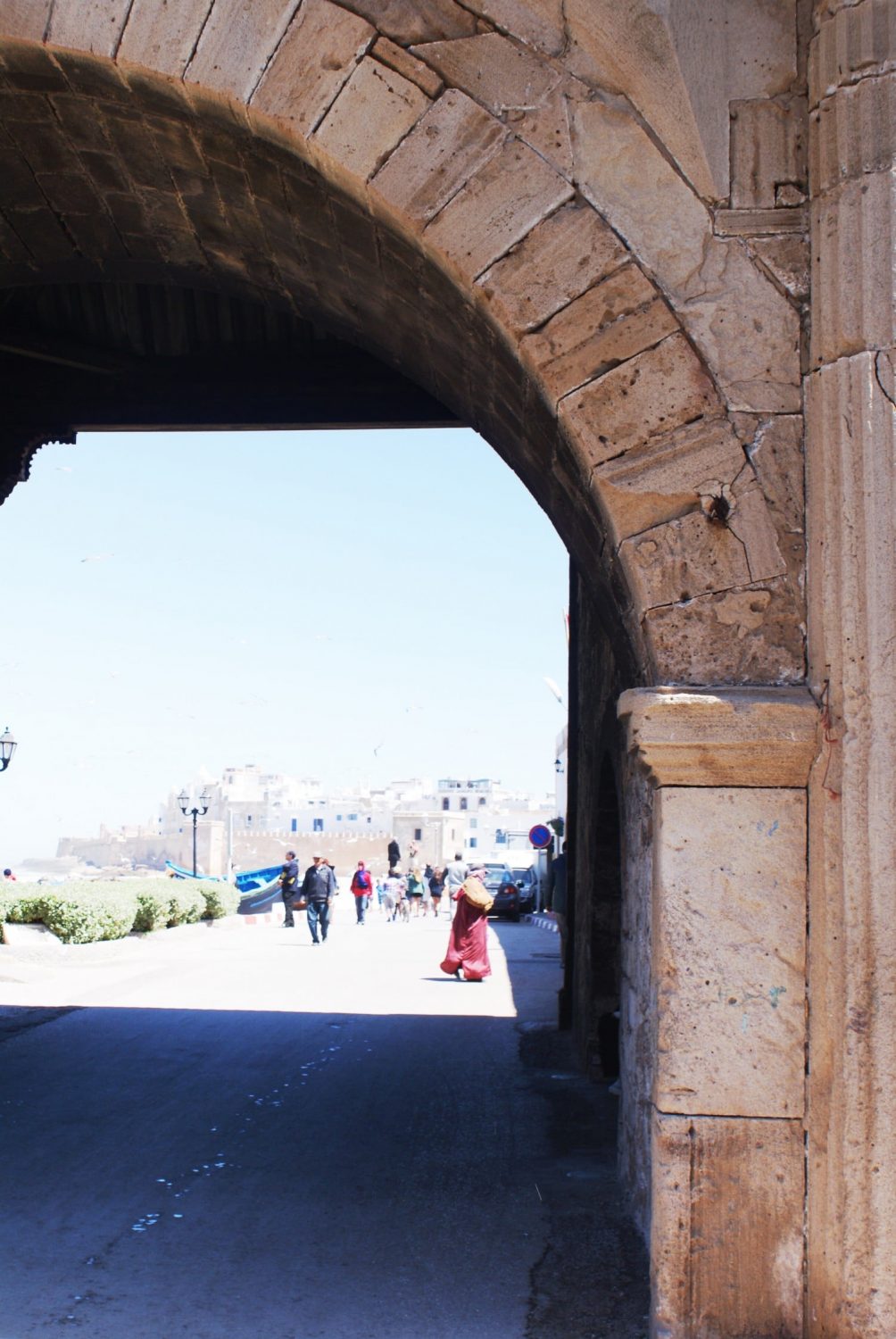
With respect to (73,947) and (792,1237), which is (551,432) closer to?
(792,1237)

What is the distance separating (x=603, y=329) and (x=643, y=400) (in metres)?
0.21

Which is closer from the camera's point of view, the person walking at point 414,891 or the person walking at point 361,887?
the person walking at point 361,887

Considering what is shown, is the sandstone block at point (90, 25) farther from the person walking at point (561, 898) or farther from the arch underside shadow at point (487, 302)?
the person walking at point (561, 898)

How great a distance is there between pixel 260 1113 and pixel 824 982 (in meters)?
4.13

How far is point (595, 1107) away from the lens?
22.5 feet

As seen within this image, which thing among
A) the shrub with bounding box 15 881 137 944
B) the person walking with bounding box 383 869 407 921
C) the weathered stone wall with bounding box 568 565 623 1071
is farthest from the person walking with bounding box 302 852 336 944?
the weathered stone wall with bounding box 568 565 623 1071

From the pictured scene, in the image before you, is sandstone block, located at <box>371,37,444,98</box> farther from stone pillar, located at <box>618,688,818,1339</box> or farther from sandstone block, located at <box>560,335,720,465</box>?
stone pillar, located at <box>618,688,818,1339</box>

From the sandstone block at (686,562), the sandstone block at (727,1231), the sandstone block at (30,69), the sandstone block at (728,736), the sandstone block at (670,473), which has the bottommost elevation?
the sandstone block at (727,1231)

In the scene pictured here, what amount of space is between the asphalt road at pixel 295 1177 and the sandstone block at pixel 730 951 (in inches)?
40.2

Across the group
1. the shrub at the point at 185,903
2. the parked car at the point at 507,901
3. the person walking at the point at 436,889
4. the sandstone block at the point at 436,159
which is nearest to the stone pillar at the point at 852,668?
the sandstone block at the point at 436,159

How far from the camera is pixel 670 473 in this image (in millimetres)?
3254

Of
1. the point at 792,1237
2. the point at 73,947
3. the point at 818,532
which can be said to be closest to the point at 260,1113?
the point at 792,1237

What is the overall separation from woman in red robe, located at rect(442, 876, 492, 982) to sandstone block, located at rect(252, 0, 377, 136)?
1057 centimetres

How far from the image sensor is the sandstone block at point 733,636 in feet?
10.5
